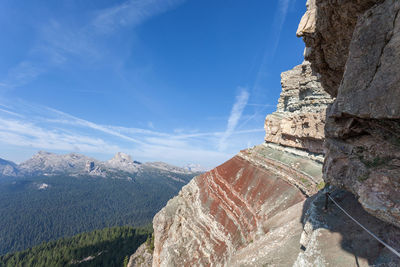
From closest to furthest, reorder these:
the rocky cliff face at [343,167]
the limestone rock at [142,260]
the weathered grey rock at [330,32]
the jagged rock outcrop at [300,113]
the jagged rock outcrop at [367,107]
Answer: the jagged rock outcrop at [367,107] < the rocky cliff face at [343,167] < the weathered grey rock at [330,32] < the jagged rock outcrop at [300,113] < the limestone rock at [142,260]

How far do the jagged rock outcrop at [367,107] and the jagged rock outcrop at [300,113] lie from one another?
14.8 meters

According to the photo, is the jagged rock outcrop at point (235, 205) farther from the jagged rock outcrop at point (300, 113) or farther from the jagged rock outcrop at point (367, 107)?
the jagged rock outcrop at point (367, 107)

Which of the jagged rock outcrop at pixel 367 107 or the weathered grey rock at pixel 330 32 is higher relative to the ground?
the weathered grey rock at pixel 330 32

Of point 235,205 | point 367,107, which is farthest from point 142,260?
point 367,107

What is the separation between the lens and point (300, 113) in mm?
26531

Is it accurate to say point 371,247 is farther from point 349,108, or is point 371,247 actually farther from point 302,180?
point 302,180

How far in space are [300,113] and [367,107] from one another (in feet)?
71.7

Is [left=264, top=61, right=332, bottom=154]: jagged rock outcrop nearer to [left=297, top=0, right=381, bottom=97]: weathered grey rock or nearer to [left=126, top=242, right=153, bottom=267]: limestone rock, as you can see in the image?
[left=297, top=0, right=381, bottom=97]: weathered grey rock

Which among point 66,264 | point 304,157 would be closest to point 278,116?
point 304,157

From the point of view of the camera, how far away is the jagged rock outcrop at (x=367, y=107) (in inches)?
227

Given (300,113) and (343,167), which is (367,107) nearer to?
(343,167)

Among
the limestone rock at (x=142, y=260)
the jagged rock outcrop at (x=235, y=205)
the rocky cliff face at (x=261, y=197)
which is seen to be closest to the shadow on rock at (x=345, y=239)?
the rocky cliff face at (x=261, y=197)

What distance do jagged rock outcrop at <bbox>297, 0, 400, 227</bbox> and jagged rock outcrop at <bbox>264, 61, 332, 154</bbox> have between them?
48.6ft

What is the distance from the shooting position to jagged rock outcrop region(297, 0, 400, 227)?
5.78 meters
